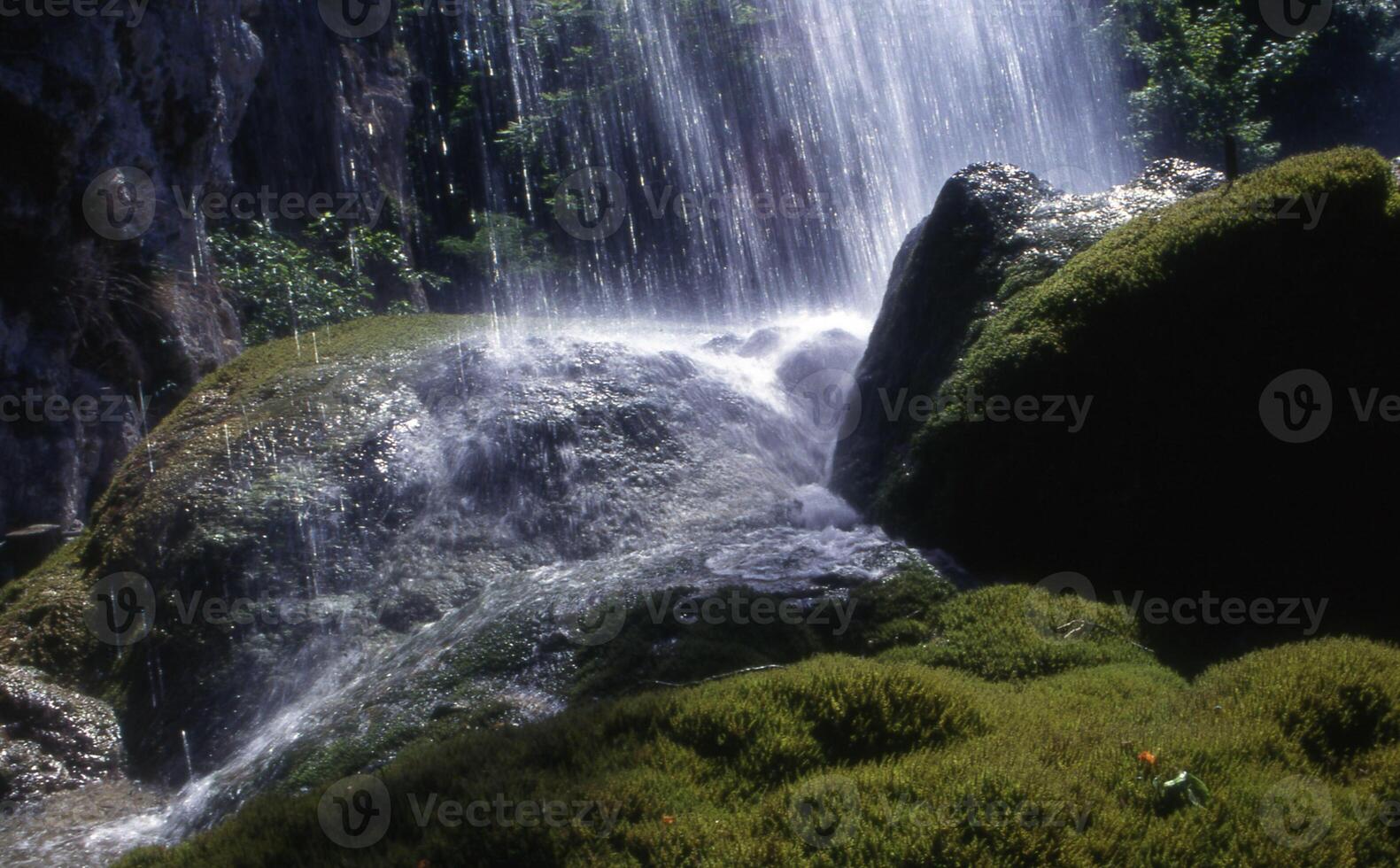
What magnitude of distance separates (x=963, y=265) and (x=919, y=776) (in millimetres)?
5282

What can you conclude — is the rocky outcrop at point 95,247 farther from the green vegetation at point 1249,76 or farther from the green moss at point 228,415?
the green vegetation at point 1249,76

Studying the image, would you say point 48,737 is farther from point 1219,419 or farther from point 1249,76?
point 1249,76

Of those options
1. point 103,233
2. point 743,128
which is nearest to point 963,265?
point 103,233

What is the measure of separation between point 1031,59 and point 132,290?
2004 cm

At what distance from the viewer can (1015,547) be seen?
6.13 metres

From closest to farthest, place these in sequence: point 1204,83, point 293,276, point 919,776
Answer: point 919,776, point 293,276, point 1204,83

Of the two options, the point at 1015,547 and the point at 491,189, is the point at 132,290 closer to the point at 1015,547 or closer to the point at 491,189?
the point at 1015,547

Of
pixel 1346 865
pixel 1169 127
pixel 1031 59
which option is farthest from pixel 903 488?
pixel 1031 59

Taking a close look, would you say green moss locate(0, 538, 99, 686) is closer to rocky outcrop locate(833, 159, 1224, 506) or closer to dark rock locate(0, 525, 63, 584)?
dark rock locate(0, 525, 63, 584)

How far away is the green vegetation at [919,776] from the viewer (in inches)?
126

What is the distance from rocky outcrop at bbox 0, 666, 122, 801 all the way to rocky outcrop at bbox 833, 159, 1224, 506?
503 centimetres

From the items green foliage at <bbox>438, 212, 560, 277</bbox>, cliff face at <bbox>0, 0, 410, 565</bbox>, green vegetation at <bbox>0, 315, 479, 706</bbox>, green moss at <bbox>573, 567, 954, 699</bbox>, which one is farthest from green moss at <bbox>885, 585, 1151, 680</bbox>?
green foliage at <bbox>438, 212, 560, 277</bbox>

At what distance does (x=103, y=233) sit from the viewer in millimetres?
9438

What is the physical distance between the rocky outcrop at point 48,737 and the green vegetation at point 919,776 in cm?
275
